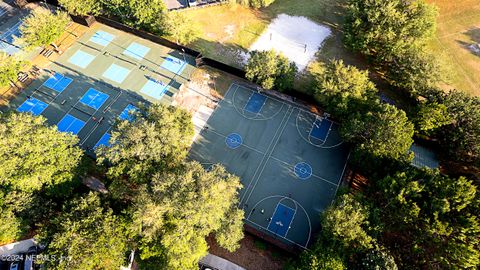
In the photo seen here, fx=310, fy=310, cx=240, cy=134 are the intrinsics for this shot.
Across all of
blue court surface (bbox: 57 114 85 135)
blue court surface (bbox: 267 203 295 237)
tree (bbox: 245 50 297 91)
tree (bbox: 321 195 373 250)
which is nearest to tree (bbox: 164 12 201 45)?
tree (bbox: 245 50 297 91)

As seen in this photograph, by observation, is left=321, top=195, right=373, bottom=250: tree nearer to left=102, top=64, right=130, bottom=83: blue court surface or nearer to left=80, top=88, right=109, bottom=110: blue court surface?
left=80, top=88, right=109, bottom=110: blue court surface

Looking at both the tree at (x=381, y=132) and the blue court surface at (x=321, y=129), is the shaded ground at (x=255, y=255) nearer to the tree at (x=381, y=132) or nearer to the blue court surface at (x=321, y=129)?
the tree at (x=381, y=132)

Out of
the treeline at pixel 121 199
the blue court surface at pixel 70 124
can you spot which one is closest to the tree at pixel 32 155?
the treeline at pixel 121 199

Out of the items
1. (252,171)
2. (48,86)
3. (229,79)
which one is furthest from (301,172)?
(48,86)

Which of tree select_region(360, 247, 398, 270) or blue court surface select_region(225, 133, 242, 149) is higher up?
blue court surface select_region(225, 133, 242, 149)

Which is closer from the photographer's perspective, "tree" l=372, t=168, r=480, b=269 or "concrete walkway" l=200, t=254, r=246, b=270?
"tree" l=372, t=168, r=480, b=269

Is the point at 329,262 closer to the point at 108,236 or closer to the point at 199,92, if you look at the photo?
the point at 108,236
